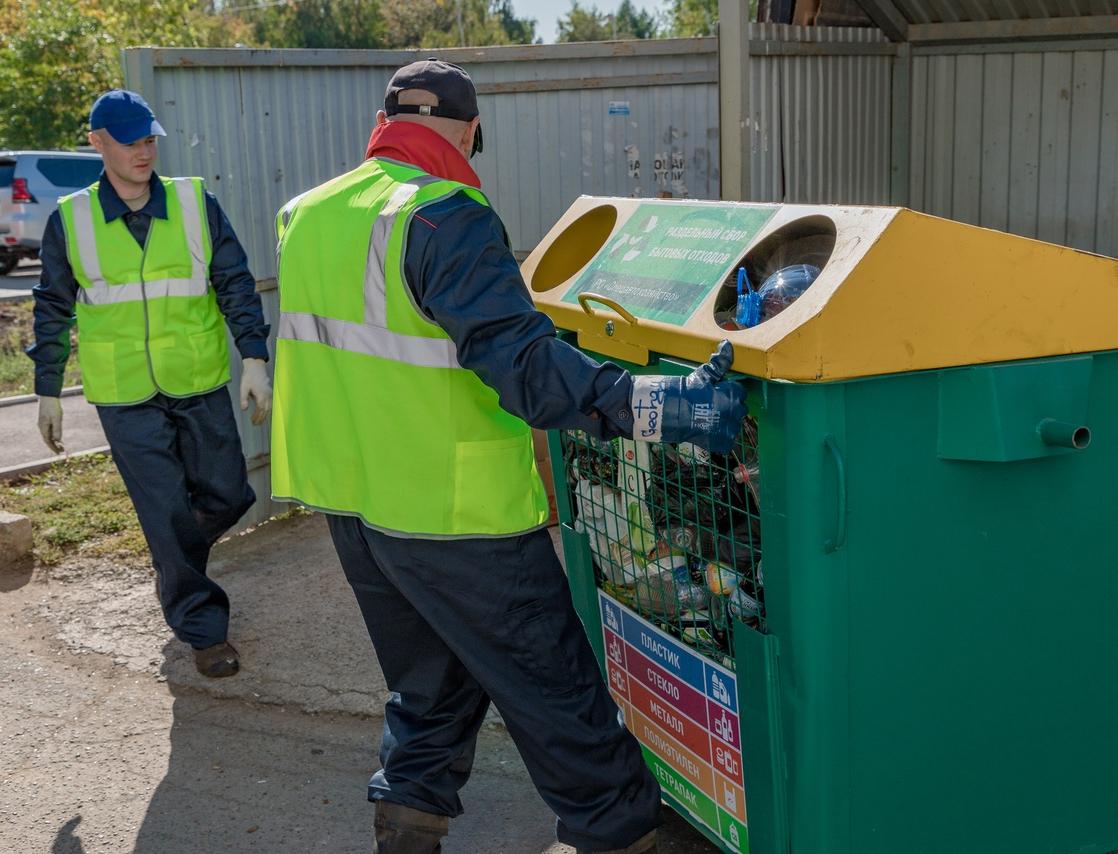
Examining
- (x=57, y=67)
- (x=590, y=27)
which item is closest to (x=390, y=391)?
(x=57, y=67)

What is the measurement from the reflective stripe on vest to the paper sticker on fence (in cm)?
74

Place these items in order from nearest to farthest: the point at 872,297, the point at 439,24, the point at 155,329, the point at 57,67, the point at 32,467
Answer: the point at 872,297 < the point at 155,329 < the point at 32,467 < the point at 57,67 < the point at 439,24

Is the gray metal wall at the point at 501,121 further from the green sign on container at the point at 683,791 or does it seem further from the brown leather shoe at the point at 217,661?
the green sign on container at the point at 683,791

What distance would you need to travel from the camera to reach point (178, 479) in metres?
4.10

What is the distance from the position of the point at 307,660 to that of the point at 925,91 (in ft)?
11.2

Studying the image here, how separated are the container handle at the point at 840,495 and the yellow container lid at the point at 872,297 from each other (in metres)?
0.11

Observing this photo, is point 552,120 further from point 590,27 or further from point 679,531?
point 590,27

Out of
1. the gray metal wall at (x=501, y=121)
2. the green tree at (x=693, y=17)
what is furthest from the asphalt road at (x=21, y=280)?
the green tree at (x=693, y=17)

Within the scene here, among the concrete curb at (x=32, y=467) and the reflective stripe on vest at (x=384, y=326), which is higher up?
the reflective stripe on vest at (x=384, y=326)

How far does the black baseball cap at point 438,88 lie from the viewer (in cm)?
249

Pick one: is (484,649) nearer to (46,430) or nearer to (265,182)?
(46,430)

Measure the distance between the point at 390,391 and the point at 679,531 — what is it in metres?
0.62

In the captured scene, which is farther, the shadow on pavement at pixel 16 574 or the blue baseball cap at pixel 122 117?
the shadow on pavement at pixel 16 574

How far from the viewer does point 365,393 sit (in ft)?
8.16
